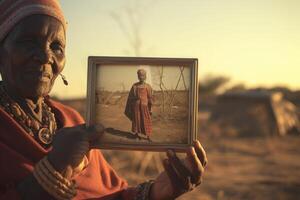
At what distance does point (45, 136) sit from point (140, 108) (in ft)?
1.66

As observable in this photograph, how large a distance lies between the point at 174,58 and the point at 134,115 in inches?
12.7

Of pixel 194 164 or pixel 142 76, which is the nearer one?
pixel 194 164

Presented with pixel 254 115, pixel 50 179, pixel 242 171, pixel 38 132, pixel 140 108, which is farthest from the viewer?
pixel 254 115

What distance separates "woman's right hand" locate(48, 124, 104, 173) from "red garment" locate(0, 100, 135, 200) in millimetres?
220

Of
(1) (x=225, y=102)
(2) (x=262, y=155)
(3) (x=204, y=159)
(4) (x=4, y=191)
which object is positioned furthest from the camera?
(1) (x=225, y=102)

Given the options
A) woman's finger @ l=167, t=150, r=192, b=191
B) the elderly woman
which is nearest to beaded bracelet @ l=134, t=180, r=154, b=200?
the elderly woman

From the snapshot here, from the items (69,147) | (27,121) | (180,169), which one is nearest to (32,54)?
(27,121)

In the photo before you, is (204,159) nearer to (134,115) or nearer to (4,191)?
(134,115)

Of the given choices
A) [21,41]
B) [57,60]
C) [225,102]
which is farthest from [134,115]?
[225,102]

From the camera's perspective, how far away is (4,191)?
5.95 ft

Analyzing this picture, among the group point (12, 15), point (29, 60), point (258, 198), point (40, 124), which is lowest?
point (258, 198)

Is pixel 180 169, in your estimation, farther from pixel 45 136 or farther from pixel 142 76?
pixel 45 136

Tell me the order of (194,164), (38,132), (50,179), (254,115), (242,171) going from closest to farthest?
(50,179)
(194,164)
(38,132)
(242,171)
(254,115)

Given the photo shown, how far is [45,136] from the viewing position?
6.88 ft
